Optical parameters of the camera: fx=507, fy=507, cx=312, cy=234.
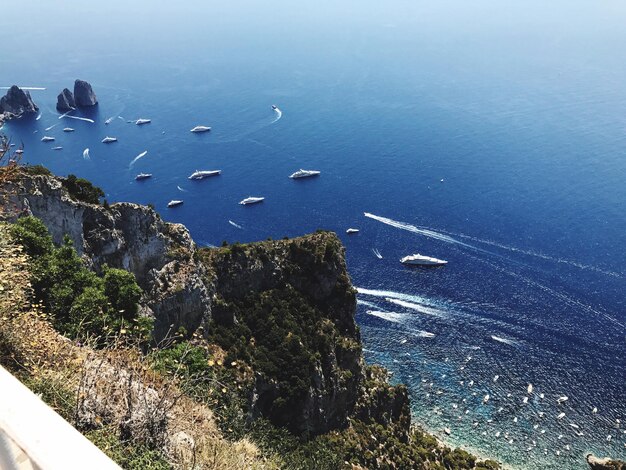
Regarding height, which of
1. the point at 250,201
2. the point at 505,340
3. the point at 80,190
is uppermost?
the point at 80,190

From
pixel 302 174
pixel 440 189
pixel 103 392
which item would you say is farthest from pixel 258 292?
pixel 440 189

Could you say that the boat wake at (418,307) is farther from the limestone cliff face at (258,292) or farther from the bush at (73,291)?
the bush at (73,291)

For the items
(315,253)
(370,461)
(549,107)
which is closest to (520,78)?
(549,107)

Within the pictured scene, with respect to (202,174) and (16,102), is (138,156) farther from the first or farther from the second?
(16,102)

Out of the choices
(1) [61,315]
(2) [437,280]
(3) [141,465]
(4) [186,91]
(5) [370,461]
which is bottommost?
(2) [437,280]

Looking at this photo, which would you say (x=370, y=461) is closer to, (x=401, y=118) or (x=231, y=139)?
(x=231, y=139)

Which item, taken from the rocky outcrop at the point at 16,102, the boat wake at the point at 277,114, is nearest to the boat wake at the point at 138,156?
the boat wake at the point at 277,114
